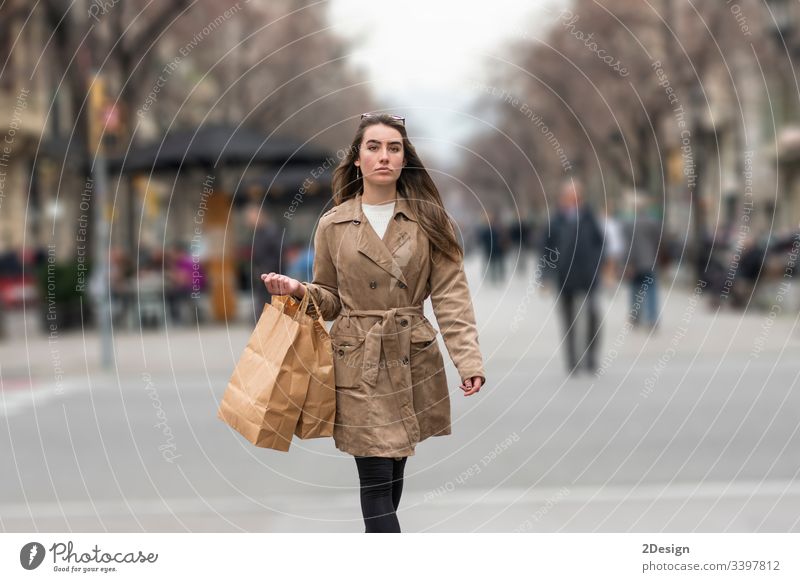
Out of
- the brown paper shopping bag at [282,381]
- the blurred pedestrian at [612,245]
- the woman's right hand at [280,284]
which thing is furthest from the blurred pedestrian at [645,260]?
the woman's right hand at [280,284]

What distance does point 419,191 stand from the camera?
168 inches

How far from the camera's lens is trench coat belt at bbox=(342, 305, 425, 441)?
4.18 meters

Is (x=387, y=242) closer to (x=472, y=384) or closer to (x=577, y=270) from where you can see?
(x=472, y=384)

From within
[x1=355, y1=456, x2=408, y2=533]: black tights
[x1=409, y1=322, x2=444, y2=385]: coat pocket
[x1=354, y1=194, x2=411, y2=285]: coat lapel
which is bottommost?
[x1=355, y1=456, x2=408, y2=533]: black tights

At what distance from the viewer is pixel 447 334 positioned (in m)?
4.26
